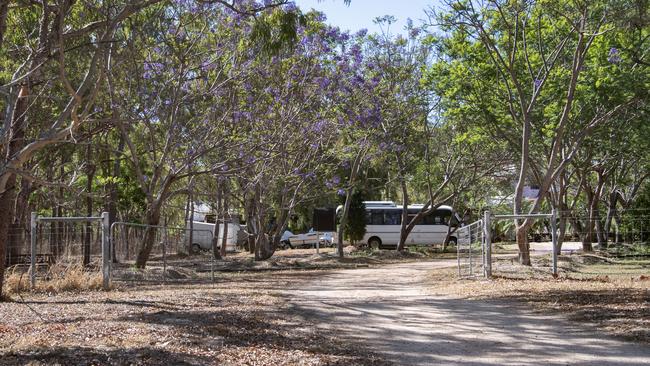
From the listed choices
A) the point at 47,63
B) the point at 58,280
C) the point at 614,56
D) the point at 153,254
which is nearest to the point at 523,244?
the point at 614,56

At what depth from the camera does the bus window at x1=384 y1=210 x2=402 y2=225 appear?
1692 inches

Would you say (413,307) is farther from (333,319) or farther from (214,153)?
(214,153)

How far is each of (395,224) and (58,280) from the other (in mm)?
31159

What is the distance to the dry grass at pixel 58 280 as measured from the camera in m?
12.7

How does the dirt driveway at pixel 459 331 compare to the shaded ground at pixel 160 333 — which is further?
the dirt driveway at pixel 459 331

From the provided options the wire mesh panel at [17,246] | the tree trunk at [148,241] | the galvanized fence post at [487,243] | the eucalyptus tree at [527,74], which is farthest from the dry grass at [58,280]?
the eucalyptus tree at [527,74]

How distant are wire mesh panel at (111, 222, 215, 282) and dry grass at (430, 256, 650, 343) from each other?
672 centimetres

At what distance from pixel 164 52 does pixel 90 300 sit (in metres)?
7.60

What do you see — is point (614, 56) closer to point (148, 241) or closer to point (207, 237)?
point (148, 241)

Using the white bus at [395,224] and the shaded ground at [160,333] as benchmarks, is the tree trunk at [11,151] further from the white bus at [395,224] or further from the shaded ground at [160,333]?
the white bus at [395,224]

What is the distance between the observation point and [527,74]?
2117 cm

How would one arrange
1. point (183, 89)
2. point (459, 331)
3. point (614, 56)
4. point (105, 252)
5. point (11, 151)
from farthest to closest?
point (614, 56), point (183, 89), point (105, 252), point (11, 151), point (459, 331)

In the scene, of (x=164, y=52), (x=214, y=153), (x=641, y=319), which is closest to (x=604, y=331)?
(x=641, y=319)

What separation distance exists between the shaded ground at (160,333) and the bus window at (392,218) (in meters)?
31.2
